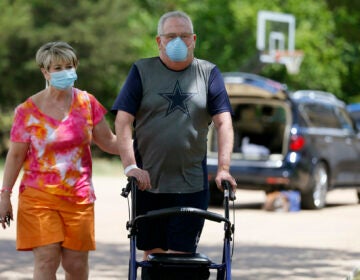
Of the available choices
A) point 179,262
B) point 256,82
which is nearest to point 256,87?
point 256,82

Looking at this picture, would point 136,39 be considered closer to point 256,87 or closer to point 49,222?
point 256,87

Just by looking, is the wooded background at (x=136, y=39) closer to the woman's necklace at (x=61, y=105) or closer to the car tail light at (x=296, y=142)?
the car tail light at (x=296, y=142)

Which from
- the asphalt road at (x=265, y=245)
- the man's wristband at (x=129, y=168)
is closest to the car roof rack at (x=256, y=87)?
the asphalt road at (x=265, y=245)

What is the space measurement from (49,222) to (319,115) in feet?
41.7

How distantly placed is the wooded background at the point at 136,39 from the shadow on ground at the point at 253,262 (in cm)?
2508

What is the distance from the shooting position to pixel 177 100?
6223 mm

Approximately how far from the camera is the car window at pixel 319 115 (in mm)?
18203

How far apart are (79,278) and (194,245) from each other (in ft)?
2.42

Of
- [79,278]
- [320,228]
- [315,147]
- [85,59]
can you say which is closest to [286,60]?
[85,59]

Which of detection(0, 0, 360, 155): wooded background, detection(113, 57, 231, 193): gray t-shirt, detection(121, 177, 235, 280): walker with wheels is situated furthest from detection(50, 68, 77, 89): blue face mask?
detection(0, 0, 360, 155): wooded background

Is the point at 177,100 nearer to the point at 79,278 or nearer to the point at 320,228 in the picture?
the point at 79,278

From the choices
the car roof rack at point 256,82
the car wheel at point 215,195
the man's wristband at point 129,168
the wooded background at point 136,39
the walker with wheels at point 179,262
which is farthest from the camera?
the wooded background at point 136,39

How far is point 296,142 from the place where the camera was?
17.8 metres

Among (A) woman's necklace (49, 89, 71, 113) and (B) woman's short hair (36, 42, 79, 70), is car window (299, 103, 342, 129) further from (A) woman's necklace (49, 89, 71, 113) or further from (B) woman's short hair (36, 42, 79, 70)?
(B) woman's short hair (36, 42, 79, 70)
